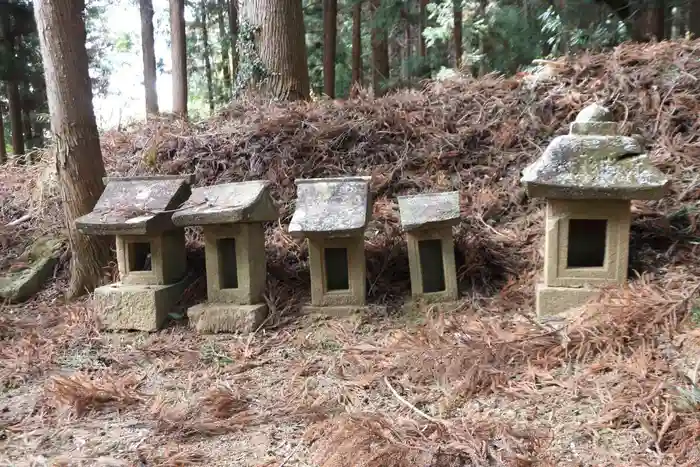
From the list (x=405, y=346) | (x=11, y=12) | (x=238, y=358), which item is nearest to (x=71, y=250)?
(x=238, y=358)

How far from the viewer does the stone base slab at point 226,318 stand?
157 inches

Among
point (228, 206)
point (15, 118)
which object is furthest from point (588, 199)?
point (15, 118)

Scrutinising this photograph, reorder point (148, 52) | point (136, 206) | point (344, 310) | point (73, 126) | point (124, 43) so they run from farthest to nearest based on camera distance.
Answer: point (124, 43) < point (148, 52) < point (73, 126) < point (136, 206) < point (344, 310)

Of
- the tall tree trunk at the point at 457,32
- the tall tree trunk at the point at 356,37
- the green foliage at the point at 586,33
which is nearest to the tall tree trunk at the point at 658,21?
the green foliage at the point at 586,33

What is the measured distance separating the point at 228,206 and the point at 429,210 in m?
1.43

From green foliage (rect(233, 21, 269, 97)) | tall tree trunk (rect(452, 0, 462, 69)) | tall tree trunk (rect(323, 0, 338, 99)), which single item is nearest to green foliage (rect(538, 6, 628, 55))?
tall tree trunk (rect(452, 0, 462, 69))

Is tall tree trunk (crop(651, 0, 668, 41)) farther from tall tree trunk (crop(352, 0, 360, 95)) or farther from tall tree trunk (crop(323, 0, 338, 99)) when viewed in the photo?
tall tree trunk (crop(352, 0, 360, 95))

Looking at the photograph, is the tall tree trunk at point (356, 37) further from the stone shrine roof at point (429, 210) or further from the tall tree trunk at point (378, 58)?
the stone shrine roof at point (429, 210)

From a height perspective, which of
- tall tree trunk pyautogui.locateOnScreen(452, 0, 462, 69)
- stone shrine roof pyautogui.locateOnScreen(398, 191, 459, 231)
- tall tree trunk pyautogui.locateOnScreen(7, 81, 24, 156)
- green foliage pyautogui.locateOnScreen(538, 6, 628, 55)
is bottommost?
stone shrine roof pyautogui.locateOnScreen(398, 191, 459, 231)

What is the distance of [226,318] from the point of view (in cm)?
401

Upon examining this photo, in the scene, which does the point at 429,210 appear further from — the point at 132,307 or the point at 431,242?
the point at 132,307

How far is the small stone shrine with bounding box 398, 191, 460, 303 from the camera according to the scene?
3875 mm

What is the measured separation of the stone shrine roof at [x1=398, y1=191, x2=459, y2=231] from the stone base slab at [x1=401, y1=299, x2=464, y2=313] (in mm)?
573

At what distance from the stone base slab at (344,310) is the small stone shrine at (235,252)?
41 cm
